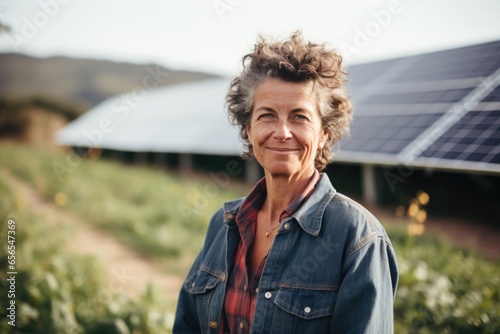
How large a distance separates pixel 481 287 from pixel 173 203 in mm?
6568

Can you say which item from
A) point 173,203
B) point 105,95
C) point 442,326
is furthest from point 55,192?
point 105,95

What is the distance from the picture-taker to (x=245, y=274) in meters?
2.06

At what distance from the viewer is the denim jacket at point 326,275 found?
1.72 metres

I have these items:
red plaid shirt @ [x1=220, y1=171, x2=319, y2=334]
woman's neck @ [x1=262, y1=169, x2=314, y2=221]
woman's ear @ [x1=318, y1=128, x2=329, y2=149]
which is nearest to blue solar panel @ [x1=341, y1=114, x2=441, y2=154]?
woman's ear @ [x1=318, y1=128, x2=329, y2=149]

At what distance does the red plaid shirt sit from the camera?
200 centimetres

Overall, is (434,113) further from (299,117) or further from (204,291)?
(204,291)

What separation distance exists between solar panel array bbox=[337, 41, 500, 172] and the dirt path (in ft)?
10.6

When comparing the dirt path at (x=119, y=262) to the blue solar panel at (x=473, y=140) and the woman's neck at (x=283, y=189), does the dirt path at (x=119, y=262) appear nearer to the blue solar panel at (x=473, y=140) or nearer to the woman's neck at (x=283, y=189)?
the woman's neck at (x=283, y=189)

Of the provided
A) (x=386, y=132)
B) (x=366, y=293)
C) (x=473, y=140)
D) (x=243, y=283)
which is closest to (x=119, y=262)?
(x=386, y=132)

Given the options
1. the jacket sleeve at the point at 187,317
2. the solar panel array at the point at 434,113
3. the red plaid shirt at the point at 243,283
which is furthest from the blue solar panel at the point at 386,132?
the jacket sleeve at the point at 187,317

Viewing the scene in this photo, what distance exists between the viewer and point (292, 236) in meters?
1.98

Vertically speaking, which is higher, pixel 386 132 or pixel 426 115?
pixel 426 115

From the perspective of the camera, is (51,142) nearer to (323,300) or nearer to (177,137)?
(177,137)

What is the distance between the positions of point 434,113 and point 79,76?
50.4 metres
